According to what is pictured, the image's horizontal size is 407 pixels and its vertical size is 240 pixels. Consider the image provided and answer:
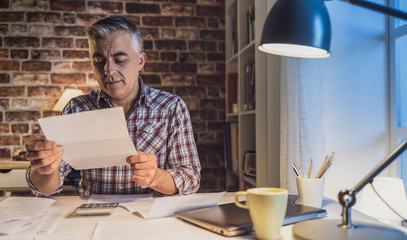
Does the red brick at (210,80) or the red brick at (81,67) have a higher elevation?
the red brick at (81,67)

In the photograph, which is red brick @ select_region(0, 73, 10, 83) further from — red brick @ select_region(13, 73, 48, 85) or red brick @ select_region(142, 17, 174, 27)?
red brick @ select_region(142, 17, 174, 27)

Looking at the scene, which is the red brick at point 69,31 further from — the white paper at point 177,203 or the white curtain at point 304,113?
the white paper at point 177,203

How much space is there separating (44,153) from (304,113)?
1.05 meters

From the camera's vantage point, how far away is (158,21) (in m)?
2.88

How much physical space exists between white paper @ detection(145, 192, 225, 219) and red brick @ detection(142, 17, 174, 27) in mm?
2144

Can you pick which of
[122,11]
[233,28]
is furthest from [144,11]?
[233,28]

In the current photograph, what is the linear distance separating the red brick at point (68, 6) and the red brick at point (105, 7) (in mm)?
69

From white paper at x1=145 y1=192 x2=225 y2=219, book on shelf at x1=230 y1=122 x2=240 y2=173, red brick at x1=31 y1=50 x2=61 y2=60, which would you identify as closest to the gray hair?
white paper at x1=145 y1=192 x2=225 y2=219

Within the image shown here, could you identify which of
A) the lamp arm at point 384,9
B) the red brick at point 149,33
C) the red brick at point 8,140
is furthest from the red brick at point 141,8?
the lamp arm at point 384,9

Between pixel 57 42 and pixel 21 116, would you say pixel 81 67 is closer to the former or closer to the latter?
pixel 57 42

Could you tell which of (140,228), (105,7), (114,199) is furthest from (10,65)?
(140,228)

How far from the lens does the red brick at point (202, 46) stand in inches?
115

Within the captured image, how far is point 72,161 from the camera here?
105cm

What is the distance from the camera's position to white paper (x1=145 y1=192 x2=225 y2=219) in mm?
929
